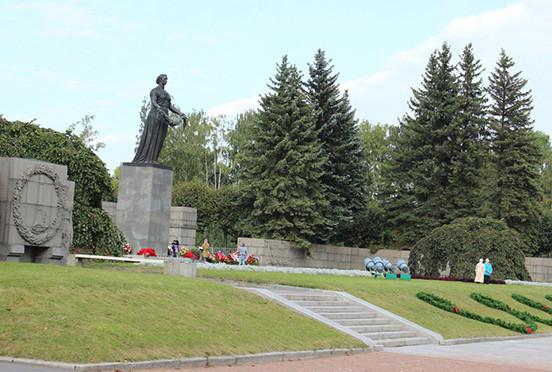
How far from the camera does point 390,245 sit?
5025cm

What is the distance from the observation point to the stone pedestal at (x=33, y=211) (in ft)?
A: 64.4

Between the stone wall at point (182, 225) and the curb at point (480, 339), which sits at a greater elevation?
the stone wall at point (182, 225)

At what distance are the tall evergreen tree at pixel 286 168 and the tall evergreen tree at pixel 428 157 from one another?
5522mm

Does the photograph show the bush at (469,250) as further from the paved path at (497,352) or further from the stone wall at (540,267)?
the paved path at (497,352)

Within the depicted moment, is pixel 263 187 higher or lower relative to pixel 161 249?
higher

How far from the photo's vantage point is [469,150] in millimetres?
46625

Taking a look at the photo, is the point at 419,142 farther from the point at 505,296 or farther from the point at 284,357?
the point at 284,357

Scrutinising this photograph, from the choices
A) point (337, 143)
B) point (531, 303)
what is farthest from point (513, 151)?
point (531, 303)

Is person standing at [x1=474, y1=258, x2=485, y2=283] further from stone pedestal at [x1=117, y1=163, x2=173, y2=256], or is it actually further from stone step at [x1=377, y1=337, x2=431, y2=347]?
stone step at [x1=377, y1=337, x2=431, y2=347]

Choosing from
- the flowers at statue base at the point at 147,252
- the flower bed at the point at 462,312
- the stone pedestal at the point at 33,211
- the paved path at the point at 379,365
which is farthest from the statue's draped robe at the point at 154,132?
the paved path at the point at 379,365

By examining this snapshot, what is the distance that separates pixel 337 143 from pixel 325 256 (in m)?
6.73

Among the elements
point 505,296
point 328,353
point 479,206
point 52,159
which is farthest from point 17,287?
point 479,206

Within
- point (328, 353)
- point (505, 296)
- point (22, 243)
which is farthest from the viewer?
point (505, 296)

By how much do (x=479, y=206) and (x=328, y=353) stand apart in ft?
107
